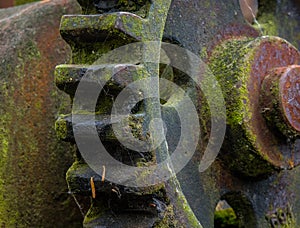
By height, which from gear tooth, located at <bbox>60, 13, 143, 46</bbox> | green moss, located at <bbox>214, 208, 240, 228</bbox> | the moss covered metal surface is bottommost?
green moss, located at <bbox>214, 208, 240, 228</bbox>

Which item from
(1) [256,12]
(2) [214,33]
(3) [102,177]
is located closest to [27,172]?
(3) [102,177]

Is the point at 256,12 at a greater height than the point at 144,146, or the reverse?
the point at 144,146

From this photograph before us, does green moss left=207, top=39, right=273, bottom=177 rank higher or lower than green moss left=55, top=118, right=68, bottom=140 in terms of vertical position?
lower

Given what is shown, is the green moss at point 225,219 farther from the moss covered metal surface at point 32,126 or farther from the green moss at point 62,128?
the green moss at point 62,128

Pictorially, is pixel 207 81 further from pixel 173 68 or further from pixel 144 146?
pixel 144 146

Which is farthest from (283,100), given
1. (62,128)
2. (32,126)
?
(32,126)

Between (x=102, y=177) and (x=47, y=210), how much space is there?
45cm

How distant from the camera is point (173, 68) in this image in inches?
65.4

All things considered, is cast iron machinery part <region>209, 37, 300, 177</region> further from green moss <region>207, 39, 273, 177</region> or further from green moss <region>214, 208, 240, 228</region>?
green moss <region>214, 208, 240, 228</region>

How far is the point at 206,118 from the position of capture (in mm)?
1618

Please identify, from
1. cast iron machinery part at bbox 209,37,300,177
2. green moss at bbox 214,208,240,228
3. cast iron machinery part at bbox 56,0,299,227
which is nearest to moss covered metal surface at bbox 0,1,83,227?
cast iron machinery part at bbox 56,0,299,227

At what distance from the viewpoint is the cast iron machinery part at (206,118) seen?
132cm

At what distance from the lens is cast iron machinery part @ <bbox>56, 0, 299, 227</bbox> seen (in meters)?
1.32

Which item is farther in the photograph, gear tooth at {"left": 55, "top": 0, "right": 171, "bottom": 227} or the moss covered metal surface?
the moss covered metal surface
